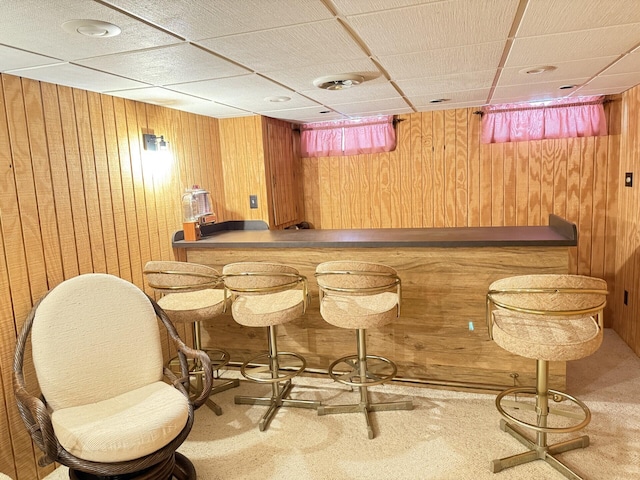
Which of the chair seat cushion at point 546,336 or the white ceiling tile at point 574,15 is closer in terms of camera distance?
the white ceiling tile at point 574,15

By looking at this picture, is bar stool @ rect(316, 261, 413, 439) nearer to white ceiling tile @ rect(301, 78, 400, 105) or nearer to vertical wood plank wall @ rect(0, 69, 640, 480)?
white ceiling tile @ rect(301, 78, 400, 105)

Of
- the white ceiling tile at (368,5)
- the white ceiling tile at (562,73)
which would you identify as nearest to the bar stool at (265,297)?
the white ceiling tile at (368,5)

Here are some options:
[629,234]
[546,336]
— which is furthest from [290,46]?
[629,234]

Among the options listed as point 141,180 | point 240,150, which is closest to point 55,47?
point 141,180

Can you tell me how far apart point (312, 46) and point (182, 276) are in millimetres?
1591

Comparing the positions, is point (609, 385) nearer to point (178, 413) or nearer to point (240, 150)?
point (178, 413)

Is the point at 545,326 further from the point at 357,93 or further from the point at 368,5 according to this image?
the point at 357,93

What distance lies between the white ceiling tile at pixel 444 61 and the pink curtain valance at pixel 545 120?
1.77 m

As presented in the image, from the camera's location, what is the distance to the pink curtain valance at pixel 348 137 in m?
4.63

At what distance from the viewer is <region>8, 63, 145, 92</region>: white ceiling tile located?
2.21 m

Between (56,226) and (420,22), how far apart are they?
2.22m

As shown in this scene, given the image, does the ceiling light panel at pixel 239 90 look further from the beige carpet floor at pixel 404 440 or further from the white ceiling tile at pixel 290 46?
the beige carpet floor at pixel 404 440

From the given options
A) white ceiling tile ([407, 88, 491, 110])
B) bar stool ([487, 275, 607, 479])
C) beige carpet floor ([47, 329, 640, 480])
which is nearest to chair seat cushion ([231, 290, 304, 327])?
beige carpet floor ([47, 329, 640, 480])

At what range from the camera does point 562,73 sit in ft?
9.27
